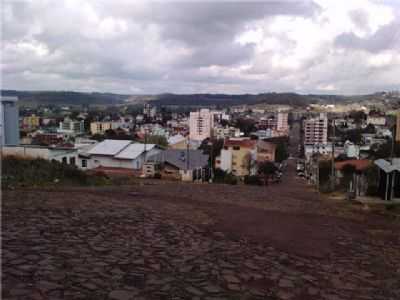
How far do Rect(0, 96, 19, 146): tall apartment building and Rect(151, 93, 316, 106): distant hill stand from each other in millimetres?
111490

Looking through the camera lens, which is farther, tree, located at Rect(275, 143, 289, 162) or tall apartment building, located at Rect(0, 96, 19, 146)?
tree, located at Rect(275, 143, 289, 162)

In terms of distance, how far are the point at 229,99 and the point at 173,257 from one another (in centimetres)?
14668

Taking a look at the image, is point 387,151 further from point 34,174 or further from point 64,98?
point 64,98

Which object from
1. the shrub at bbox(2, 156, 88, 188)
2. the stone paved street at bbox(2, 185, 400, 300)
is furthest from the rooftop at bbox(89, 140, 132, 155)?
the stone paved street at bbox(2, 185, 400, 300)

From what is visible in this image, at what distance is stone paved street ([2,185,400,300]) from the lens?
293cm

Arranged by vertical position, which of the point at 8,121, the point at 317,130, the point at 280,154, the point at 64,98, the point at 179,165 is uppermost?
the point at 64,98

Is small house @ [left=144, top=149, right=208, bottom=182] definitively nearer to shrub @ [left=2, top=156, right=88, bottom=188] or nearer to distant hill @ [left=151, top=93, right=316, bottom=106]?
shrub @ [left=2, top=156, right=88, bottom=188]

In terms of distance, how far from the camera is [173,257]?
373 cm

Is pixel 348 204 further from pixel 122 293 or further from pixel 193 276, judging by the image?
pixel 122 293

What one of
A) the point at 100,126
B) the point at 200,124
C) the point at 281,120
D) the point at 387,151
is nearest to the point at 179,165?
the point at 387,151

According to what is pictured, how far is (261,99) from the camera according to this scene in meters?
141

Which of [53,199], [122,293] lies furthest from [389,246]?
[53,199]

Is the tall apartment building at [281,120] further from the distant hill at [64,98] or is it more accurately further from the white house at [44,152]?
the white house at [44,152]

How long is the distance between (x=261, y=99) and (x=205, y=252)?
14067 cm
